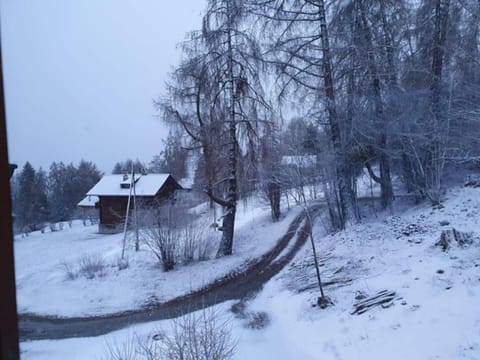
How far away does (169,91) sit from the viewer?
36.9 feet

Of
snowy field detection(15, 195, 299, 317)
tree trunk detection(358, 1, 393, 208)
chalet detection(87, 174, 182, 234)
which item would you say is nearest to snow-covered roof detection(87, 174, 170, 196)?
chalet detection(87, 174, 182, 234)

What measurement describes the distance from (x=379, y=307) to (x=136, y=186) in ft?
66.2

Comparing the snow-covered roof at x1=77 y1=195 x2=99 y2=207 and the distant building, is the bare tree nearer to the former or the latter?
the distant building

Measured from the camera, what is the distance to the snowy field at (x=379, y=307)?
4156 millimetres

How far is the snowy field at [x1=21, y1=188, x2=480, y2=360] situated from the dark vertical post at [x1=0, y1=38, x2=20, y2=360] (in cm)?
446

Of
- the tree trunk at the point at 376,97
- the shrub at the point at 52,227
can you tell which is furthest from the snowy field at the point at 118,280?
the shrub at the point at 52,227

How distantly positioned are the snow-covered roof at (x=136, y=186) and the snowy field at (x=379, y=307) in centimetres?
1539

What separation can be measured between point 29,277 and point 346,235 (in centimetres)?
1142

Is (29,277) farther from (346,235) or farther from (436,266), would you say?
(436,266)

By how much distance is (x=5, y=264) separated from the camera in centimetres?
108

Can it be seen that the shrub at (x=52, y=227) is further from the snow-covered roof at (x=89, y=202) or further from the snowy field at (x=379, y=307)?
the snowy field at (x=379, y=307)

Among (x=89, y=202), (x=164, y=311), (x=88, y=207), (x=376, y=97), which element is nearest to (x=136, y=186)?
(x=89, y=202)

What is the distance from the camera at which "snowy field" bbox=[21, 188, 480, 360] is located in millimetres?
4156

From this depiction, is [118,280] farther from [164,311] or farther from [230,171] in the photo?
[230,171]
